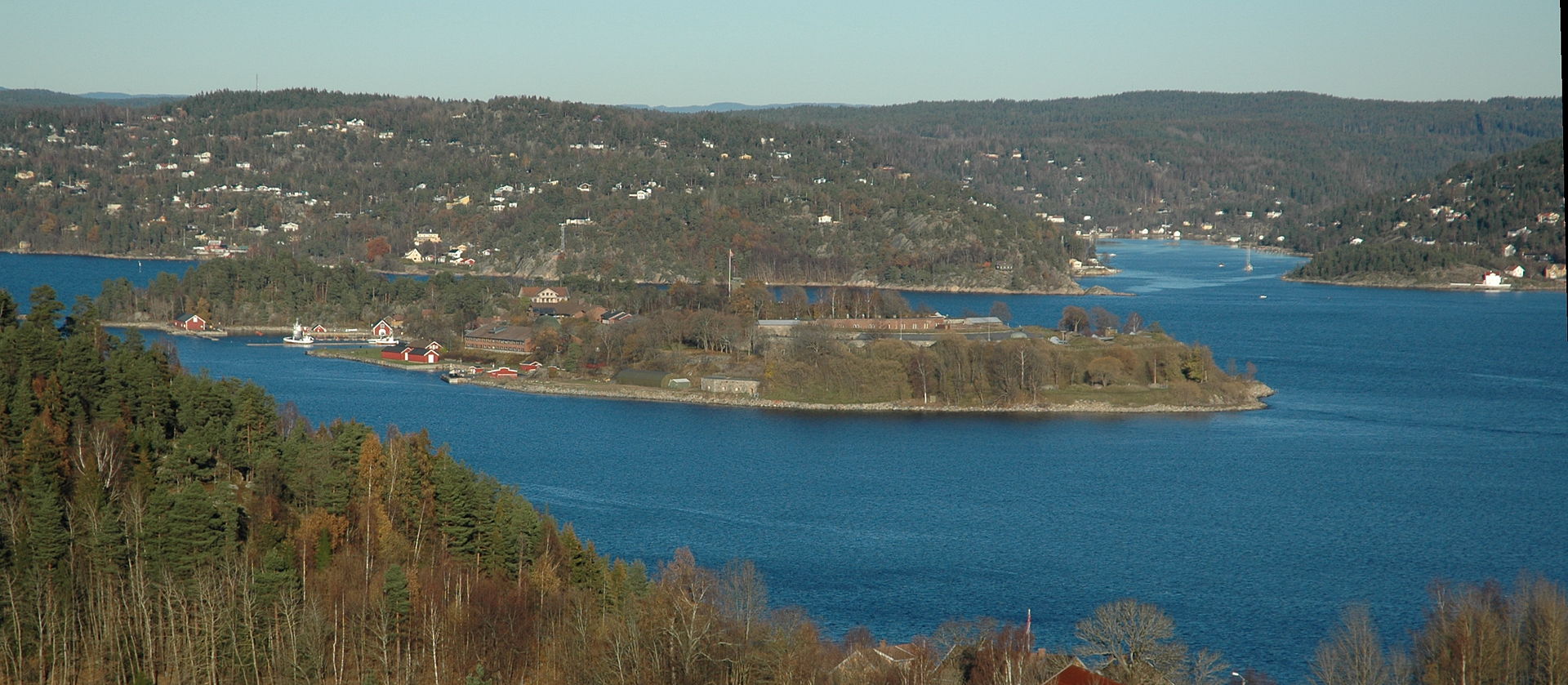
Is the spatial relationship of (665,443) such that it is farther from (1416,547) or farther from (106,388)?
(1416,547)

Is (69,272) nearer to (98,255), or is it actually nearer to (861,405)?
(98,255)

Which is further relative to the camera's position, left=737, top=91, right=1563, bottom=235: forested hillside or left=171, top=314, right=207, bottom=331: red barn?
left=737, top=91, right=1563, bottom=235: forested hillside

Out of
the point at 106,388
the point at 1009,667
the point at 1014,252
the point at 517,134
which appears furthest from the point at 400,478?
the point at 517,134

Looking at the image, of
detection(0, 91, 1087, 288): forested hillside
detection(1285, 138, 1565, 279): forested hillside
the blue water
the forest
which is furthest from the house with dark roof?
detection(1285, 138, 1565, 279): forested hillside

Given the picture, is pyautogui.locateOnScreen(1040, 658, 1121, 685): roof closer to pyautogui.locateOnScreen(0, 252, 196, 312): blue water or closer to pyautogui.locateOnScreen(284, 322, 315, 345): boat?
pyautogui.locateOnScreen(284, 322, 315, 345): boat

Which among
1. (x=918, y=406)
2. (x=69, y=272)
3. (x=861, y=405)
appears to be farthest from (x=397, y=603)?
(x=69, y=272)

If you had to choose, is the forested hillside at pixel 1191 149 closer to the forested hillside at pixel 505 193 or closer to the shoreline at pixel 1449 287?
the forested hillside at pixel 505 193

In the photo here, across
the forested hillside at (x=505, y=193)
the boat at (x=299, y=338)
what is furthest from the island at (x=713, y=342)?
the forested hillside at (x=505, y=193)
